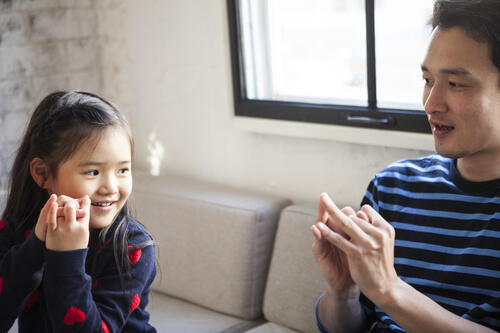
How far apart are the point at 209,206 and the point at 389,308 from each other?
109cm

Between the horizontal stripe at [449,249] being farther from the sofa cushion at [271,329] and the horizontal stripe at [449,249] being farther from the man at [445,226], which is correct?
the sofa cushion at [271,329]

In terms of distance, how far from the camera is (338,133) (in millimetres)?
2033

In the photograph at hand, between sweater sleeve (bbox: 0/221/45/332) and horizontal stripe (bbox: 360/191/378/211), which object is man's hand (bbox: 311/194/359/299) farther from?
sweater sleeve (bbox: 0/221/45/332)

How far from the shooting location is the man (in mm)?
1219

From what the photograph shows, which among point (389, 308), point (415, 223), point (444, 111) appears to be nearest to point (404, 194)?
point (415, 223)

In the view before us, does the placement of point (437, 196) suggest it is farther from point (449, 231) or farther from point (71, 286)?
point (71, 286)

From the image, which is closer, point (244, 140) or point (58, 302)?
point (58, 302)

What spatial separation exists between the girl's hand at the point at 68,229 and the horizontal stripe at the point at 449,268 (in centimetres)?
72

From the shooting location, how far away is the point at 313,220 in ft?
6.44

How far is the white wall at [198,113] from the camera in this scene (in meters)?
2.15

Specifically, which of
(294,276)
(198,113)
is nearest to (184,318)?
(294,276)

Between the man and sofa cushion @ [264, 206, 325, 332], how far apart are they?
1.45 ft

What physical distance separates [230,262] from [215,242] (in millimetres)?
94

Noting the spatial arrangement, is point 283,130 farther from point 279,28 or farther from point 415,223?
point 415,223
